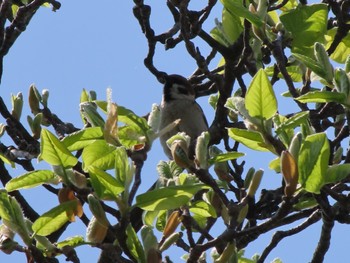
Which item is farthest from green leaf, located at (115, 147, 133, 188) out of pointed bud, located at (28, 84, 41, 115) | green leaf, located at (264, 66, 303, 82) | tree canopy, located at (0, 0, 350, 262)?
pointed bud, located at (28, 84, 41, 115)

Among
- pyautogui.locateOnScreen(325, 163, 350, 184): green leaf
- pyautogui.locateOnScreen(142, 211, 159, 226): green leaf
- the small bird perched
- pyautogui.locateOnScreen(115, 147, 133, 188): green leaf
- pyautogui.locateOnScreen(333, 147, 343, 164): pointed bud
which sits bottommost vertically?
pyautogui.locateOnScreen(142, 211, 159, 226): green leaf

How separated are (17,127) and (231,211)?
64.9 inches

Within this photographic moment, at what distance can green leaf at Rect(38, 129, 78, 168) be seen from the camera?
215 cm

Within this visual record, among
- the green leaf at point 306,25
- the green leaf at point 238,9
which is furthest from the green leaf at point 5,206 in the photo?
the green leaf at point 306,25

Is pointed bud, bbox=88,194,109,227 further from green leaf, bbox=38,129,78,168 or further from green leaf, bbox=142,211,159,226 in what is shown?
green leaf, bbox=142,211,159,226

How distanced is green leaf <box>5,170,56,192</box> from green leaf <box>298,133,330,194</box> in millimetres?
764

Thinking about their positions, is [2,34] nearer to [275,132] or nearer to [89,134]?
[89,134]

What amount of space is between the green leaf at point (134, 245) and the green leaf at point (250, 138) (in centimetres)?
42

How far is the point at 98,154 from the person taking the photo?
7.60 ft

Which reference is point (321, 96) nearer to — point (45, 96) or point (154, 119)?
point (154, 119)

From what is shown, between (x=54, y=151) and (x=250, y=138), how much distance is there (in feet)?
1.91

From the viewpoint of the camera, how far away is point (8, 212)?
7.48 feet

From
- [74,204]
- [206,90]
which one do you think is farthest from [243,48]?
[74,204]

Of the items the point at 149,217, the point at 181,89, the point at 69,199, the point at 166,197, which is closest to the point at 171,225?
the point at 149,217
